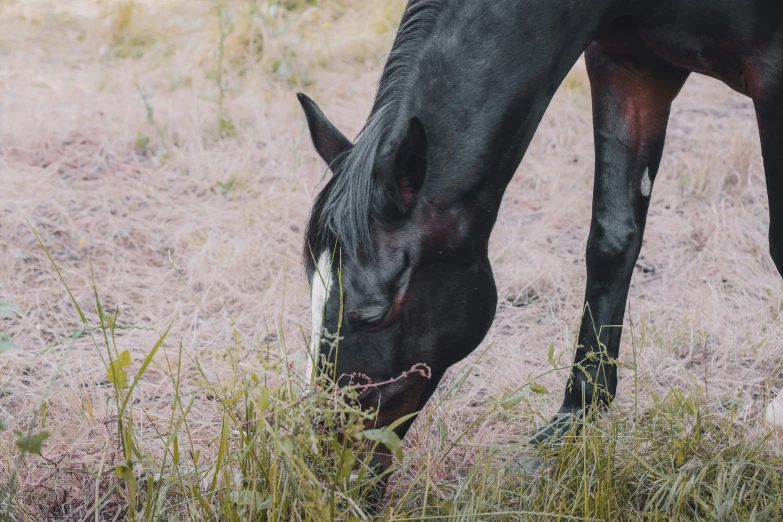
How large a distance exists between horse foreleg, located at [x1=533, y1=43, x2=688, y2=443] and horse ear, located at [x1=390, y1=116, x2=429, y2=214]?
0.74m

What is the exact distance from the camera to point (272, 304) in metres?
2.90

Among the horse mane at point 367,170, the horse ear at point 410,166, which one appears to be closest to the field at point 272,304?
the horse mane at point 367,170

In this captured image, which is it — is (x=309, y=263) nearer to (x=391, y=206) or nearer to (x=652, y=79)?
(x=391, y=206)

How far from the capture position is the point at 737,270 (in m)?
3.05

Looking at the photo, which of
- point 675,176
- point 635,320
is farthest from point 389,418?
point 675,176

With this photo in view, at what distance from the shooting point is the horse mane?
1.60 meters

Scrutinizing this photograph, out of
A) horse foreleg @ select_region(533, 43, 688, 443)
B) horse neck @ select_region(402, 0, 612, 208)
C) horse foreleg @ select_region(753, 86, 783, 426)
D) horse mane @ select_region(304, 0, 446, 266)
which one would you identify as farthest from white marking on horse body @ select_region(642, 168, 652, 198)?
horse mane @ select_region(304, 0, 446, 266)

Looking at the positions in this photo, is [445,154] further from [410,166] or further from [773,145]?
[773,145]

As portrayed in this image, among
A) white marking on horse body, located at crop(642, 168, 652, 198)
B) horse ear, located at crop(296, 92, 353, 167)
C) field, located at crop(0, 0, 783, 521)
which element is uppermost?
horse ear, located at crop(296, 92, 353, 167)

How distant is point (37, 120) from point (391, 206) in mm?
3495

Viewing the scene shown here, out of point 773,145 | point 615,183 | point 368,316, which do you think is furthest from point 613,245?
point 368,316

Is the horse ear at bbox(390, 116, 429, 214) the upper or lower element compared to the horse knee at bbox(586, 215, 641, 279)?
upper

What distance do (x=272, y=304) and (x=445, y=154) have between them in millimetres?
1445

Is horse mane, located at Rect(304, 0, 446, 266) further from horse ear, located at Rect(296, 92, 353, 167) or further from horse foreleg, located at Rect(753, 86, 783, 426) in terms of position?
horse foreleg, located at Rect(753, 86, 783, 426)
